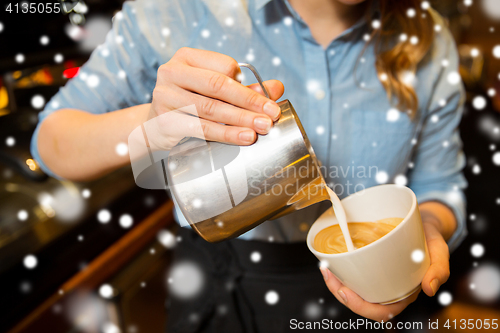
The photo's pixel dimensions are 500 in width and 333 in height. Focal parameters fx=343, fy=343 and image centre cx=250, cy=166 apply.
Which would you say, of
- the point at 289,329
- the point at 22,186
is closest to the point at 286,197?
the point at 289,329

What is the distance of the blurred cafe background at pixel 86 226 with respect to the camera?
80 cm

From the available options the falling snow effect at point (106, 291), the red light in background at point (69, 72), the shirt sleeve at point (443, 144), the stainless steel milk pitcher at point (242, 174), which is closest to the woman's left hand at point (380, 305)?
the stainless steel milk pitcher at point (242, 174)

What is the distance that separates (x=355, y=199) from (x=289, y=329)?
391 millimetres

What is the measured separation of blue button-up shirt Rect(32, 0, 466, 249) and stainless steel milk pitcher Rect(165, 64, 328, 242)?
0.90 ft

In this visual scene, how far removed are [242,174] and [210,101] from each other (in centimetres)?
10

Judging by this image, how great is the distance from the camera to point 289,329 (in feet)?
2.58

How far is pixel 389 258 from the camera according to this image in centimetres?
43

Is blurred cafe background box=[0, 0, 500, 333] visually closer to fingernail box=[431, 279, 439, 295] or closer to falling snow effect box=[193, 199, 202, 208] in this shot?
fingernail box=[431, 279, 439, 295]

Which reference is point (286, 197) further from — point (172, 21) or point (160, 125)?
point (172, 21)

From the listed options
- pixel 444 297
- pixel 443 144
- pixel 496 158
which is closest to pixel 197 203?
pixel 443 144

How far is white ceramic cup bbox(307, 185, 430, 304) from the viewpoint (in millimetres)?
418

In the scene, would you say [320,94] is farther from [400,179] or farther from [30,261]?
[30,261]

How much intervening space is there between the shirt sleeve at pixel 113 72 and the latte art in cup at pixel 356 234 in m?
0.44

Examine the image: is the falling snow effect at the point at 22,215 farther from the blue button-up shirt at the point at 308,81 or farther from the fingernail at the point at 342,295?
the fingernail at the point at 342,295
